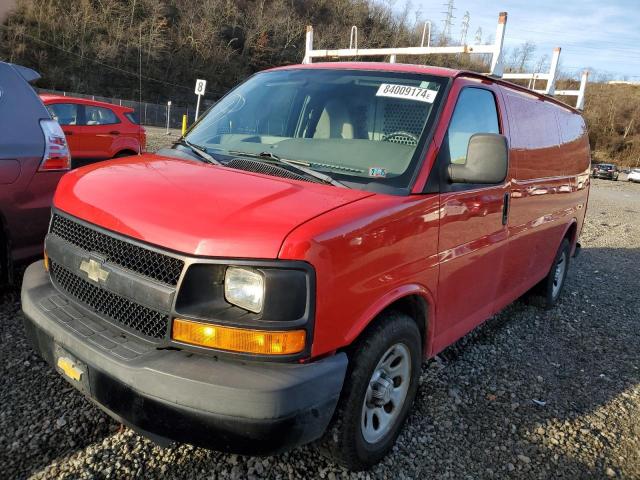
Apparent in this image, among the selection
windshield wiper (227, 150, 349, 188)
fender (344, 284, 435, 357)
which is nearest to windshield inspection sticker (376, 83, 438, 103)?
windshield wiper (227, 150, 349, 188)

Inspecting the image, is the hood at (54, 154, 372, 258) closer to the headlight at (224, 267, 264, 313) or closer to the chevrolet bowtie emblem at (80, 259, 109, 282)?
the headlight at (224, 267, 264, 313)

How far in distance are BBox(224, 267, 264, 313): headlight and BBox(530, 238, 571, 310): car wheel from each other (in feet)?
14.0

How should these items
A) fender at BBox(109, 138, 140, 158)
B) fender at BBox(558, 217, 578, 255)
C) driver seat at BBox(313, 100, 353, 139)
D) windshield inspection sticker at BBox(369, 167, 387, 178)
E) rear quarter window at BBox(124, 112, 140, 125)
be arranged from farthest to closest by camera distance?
rear quarter window at BBox(124, 112, 140, 125)
fender at BBox(109, 138, 140, 158)
fender at BBox(558, 217, 578, 255)
driver seat at BBox(313, 100, 353, 139)
windshield inspection sticker at BBox(369, 167, 387, 178)

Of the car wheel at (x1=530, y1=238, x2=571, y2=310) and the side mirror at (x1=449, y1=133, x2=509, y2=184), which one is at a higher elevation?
the side mirror at (x1=449, y1=133, x2=509, y2=184)

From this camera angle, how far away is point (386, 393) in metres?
2.63

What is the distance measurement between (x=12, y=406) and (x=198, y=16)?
7010 cm

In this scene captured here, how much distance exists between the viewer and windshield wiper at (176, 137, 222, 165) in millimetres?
2959

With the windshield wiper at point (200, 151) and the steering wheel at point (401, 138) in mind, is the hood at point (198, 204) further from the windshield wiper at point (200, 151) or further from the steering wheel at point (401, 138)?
the steering wheel at point (401, 138)

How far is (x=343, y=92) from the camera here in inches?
129

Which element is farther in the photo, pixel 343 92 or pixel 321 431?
pixel 343 92

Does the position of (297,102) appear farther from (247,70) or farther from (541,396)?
(247,70)

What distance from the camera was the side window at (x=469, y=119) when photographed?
9.83 ft

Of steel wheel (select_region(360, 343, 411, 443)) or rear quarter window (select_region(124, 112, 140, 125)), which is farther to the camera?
rear quarter window (select_region(124, 112, 140, 125))

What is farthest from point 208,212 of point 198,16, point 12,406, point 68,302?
point 198,16
